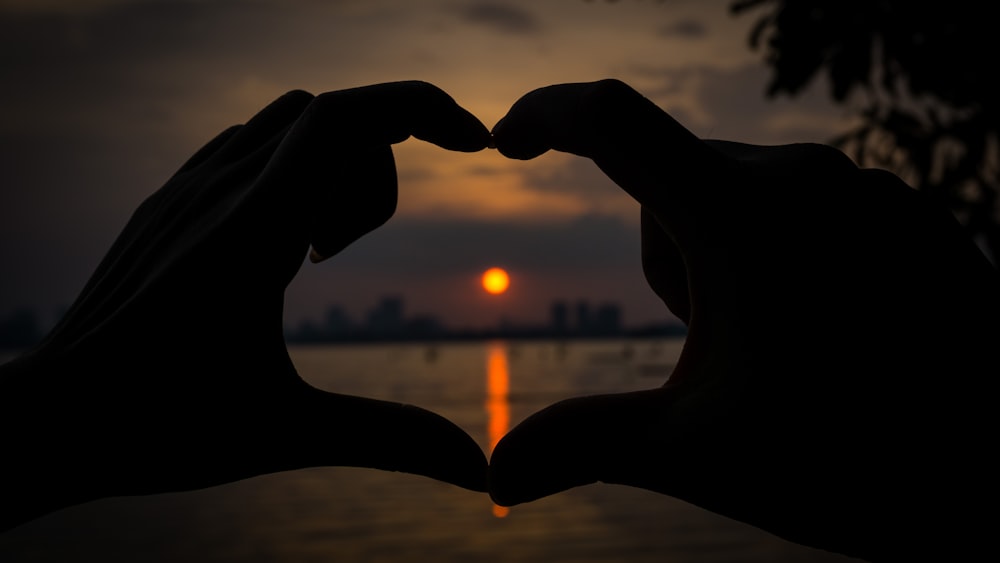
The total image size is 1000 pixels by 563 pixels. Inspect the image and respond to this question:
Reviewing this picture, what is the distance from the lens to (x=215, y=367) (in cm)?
150

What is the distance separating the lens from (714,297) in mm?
1437

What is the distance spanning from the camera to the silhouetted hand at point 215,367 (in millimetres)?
1446

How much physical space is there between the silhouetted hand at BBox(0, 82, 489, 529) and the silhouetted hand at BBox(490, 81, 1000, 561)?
26 centimetres

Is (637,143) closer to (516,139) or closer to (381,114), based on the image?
(516,139)

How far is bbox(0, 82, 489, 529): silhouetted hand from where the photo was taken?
1446 mm

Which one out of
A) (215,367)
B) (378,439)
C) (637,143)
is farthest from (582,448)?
(215,367)

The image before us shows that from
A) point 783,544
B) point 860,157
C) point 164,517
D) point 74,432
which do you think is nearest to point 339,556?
point 164,517

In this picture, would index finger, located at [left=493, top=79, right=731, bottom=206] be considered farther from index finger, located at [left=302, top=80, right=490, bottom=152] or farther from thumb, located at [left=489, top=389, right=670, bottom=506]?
thumb, located at [left=489, top=389, right=670, bottom=506]

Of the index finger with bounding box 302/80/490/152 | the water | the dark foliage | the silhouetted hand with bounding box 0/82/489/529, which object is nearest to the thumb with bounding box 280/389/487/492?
the silhouetted hand with bounding box 0/82/489/529

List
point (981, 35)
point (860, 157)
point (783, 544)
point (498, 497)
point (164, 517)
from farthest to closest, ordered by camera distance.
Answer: point (164, 517)
point (783, 544)
point (860, 157)
point (981, 35)
point (498, 497)

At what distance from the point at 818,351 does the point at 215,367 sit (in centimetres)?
105

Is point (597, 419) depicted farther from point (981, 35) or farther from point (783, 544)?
point (783, 544)

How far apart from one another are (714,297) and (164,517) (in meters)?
24.6

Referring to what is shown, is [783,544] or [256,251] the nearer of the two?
[256,251]
